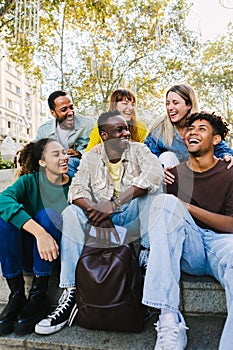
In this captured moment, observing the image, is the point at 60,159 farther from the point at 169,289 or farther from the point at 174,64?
the point at 174,64

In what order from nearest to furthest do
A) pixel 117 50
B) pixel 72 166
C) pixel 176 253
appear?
1. pixel 176 253
2. pixel 72 166
3. pixel 117 50

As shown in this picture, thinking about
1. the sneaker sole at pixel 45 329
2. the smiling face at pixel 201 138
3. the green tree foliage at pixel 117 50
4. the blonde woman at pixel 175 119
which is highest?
the green tree foliage at pixel 117 50

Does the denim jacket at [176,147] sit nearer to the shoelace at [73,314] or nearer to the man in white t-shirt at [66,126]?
the man in white t-shirt at [66,126]

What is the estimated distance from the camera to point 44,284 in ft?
6.08

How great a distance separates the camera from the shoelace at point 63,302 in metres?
1.74

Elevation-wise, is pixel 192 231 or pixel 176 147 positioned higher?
pixel 176 147

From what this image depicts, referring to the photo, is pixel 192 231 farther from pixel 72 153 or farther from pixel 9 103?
pixel 9 103

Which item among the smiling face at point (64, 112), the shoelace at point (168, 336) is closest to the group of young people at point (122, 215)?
the shoelace at point (168, 336)

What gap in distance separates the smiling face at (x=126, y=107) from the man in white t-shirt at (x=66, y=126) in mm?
369

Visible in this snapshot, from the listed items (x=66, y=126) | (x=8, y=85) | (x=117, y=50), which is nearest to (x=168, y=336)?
(x=66, y=126)

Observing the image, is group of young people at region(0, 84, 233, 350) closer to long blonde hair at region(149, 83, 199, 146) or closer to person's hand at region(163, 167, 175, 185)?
person's hand at region(163, 167, 175, 185)

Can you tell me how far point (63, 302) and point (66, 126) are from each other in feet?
5.59

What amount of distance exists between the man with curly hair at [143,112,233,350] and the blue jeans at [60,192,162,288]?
0.70ft

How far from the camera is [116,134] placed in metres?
2.15
